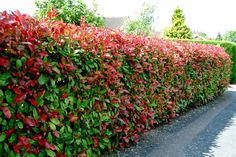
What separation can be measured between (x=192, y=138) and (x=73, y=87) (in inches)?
124

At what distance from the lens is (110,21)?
4766 cm

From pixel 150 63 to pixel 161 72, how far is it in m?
0.64

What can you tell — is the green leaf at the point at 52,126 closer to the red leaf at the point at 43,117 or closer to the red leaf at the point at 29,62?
the red leaf at the point at 43,117

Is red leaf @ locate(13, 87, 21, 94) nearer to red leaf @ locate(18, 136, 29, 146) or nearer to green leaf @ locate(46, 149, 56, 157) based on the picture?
red leaf @ locate(18, 136, 29, 146)

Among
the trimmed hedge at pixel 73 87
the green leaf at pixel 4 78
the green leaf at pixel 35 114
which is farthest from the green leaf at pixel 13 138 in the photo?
the green leaf at pixel 4 78

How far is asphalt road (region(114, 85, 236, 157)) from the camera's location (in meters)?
5.05

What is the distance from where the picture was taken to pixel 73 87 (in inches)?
143

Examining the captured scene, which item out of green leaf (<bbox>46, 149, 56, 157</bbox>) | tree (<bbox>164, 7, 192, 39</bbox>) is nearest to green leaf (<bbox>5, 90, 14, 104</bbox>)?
green leaf (<bbox>46, 149, 56, 157</bbox>)

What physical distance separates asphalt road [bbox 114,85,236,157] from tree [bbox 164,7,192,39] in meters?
17.0

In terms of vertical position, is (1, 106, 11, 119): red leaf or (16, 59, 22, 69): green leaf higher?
(16, 59, 22, 69): green leaf

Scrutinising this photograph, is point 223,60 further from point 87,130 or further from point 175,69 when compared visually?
point 87,130

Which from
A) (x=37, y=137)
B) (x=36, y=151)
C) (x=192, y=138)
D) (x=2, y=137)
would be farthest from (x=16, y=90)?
(x=192, y=138)

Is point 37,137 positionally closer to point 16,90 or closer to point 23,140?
point 23,140

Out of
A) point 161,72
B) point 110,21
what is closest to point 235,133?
point 161,72
